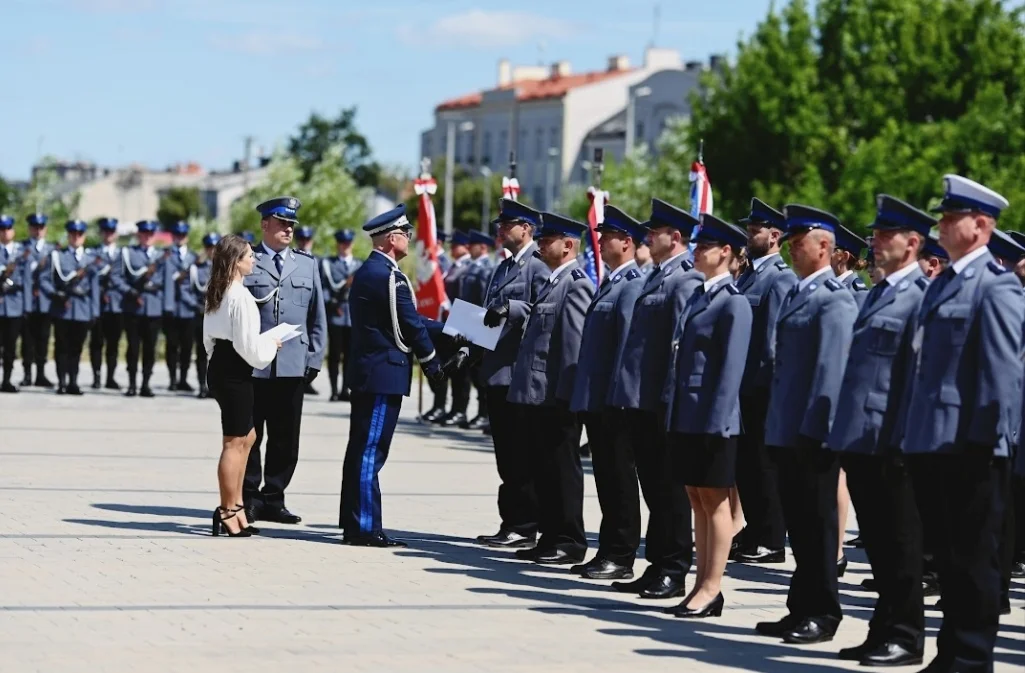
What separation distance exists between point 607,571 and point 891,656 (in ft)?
9.31

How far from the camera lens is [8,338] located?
967 inches

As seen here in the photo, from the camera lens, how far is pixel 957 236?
8195 millimetres

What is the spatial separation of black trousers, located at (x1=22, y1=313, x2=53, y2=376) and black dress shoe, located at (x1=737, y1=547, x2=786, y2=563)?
14.2 meters

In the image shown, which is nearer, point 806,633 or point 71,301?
point 806,633

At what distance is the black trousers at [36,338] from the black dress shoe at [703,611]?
16153 mm

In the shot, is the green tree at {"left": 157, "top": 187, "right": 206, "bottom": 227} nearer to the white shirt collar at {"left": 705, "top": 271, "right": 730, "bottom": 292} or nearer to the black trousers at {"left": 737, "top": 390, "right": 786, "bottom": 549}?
the black trousers at {"left": 737, "top": 390, "right": 786, "bottom": 549}

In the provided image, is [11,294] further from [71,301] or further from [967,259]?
[967,259]

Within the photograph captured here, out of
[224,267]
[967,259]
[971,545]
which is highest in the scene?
[967,259]

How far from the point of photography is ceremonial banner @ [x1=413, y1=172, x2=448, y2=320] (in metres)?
19.2

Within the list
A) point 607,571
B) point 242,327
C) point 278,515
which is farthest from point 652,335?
point 278,515

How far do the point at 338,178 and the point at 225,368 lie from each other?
2681 inches

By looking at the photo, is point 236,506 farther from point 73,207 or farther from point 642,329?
point 73,207

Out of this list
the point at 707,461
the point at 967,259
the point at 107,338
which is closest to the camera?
the point at 967,259

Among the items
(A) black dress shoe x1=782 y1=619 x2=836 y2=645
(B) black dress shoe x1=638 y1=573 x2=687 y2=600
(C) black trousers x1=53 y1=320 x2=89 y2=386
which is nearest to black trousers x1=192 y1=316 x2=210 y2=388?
(C) black trousers x1=53 y1=320 x2=89 y2=386
